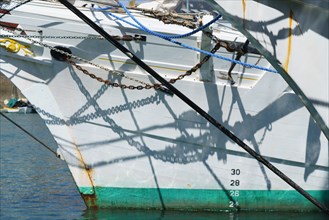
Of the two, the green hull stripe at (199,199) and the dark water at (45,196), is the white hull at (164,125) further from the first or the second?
the dark water at (45,196)

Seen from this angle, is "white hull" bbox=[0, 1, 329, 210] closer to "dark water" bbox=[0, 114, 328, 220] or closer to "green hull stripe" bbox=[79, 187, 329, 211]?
"green hull stripe" bbox=[79, 187, 329, 211]

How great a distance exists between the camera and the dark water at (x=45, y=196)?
34.6 feet

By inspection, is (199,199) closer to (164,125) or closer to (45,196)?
(164,125)

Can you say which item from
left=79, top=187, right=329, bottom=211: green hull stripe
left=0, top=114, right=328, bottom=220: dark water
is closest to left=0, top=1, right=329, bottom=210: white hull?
left=79, top=187, right=329, bottom=211: green hull stripe

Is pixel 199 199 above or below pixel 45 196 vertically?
above

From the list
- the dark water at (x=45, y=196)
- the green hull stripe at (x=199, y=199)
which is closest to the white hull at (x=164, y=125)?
the green hull stripe at (x=199, y=199)

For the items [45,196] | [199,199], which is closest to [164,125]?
[199,199]

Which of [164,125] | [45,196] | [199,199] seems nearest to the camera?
[164,125]

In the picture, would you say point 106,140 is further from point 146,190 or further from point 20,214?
point 20,214

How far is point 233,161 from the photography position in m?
10.0

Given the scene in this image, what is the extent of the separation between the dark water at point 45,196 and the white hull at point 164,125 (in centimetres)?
15

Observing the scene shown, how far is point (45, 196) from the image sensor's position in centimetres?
1401

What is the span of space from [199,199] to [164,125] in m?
1.21

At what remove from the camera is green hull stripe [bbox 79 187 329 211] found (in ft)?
34.0
